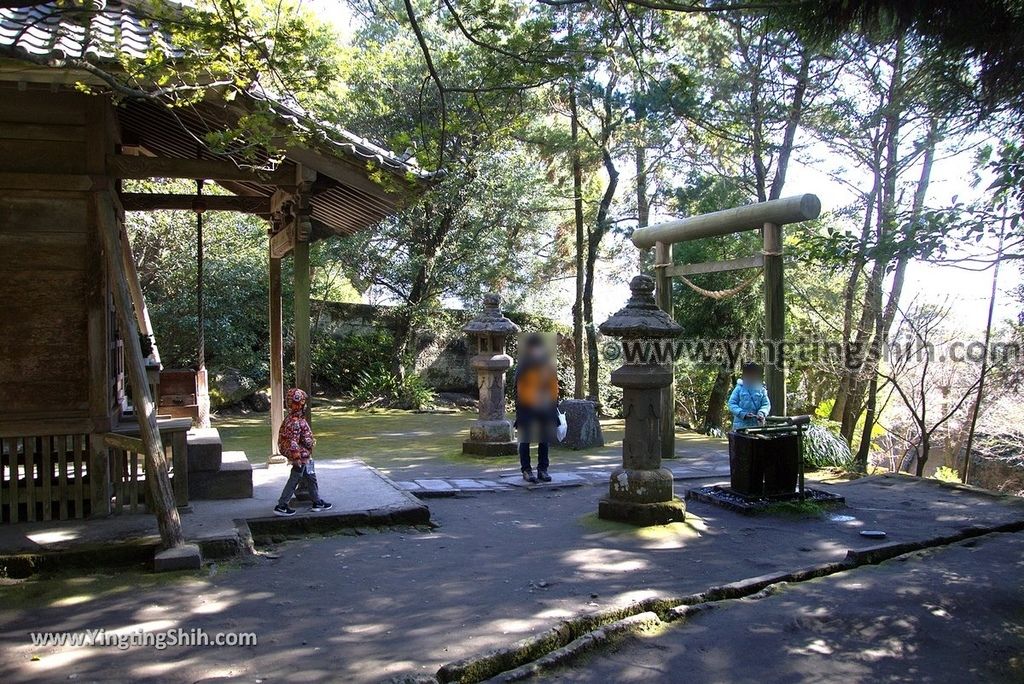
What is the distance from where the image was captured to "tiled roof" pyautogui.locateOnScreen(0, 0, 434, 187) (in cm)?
570

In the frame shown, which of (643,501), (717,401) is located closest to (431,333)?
(717,401)

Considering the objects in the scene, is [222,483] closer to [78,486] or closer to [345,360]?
[78,486]

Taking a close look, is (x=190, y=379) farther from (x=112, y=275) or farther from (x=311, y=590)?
(x=311, y=590)

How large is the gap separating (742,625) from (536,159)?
1680cm

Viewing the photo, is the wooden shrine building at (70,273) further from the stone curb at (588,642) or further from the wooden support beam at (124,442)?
the stone curb at (588,642)

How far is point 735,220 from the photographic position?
9.74 m

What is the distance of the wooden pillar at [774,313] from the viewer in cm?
933

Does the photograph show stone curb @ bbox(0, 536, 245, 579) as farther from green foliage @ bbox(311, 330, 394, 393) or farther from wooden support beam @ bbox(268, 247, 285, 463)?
green foliage @ bbox(311, 330, 394, 393)

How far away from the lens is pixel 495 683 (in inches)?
145

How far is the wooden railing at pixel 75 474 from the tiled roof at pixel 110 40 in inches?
114

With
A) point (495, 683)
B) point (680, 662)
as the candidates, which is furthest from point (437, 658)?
point (680, 662)

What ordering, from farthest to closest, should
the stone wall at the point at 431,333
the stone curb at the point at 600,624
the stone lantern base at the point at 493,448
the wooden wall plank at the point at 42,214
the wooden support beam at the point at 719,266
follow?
the stone wall at the point at 431,333, the stone lantern base at the point at 493,448, the wooden support beam at the point at 719,266, the wooden wall plank at the point at 42,214, the stone curb at the point at 600,624

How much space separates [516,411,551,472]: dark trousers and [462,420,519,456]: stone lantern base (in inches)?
83.0

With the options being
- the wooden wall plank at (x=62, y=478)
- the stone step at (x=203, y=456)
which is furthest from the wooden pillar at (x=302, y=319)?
the wooden wall plank at (x=62, y=478)
